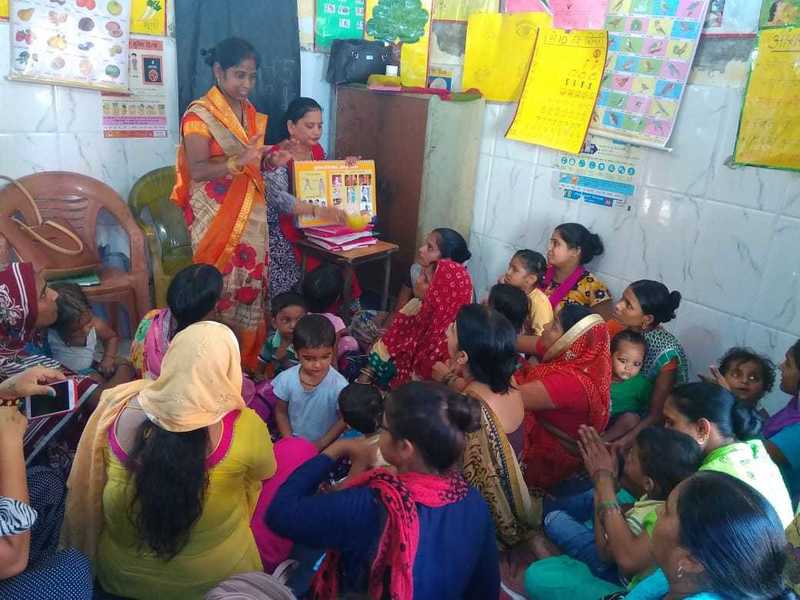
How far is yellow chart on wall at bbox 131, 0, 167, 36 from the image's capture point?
3.39 metres

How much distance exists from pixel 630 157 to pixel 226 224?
2.12m

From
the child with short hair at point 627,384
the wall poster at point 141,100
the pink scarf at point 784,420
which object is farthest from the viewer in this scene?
the wall poster at point 141,100

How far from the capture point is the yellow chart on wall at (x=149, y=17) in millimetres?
3391

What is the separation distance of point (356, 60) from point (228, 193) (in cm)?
143

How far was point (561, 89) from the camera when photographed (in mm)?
3418

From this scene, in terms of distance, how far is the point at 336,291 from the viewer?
324 centimetres

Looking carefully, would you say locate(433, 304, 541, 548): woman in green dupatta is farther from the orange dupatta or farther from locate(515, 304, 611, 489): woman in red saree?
the orange dupatta

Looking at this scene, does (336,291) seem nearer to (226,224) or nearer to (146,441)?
(226,224)

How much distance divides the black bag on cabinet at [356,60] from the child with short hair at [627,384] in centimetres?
243

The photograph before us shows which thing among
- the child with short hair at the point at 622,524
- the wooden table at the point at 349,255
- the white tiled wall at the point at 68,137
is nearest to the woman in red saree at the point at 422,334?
the wooden table at the point at 349,255

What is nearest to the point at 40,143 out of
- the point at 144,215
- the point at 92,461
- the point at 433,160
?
the point at 144,215

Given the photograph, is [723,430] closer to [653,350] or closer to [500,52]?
[653,350]

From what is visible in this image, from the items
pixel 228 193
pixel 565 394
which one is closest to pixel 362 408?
pixel 565 394

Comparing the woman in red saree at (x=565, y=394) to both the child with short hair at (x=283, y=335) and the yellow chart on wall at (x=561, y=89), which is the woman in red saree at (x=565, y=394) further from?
the yellow chart on wall at (x=561, y=89)
